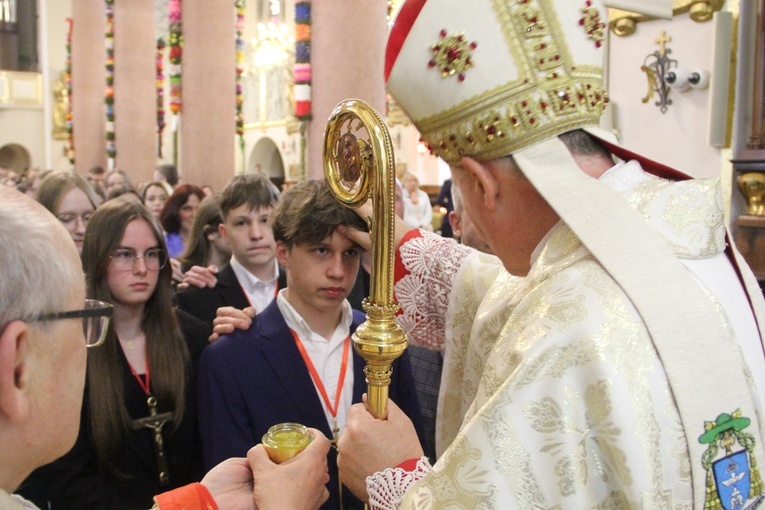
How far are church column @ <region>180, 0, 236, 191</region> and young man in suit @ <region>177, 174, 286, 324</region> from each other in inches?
192

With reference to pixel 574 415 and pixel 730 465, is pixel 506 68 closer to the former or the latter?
pixel 574 415

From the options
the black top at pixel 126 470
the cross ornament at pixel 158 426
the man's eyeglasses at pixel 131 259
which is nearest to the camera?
the black top at pixel 126 470

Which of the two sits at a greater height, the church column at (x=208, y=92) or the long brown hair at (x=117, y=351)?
the church column at (x=208, y=92)

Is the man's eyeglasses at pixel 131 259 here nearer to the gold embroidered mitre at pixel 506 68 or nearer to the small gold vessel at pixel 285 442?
the small gold vessel at pixel 285 442

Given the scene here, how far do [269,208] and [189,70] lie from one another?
5056 millimetres

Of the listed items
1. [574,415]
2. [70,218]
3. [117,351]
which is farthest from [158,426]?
[70,218]

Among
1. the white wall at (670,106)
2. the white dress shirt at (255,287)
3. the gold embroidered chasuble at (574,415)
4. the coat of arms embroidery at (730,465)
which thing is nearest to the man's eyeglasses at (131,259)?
the white dress shirt at (255,287)

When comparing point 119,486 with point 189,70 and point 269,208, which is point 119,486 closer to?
point 269,208

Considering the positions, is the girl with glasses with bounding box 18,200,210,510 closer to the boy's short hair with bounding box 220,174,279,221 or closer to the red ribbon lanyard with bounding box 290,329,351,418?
the red ribbon lanyard with bounding box 290,329,351,418

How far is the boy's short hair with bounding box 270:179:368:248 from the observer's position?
2.12 m

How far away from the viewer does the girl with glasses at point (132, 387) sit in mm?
2156

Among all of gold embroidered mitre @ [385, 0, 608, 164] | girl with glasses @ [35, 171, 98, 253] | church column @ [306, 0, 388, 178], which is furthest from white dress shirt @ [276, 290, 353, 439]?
church column @ [306, 0, 388, 178]

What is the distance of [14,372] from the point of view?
3.20 ft

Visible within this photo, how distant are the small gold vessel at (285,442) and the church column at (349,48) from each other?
3.85m
